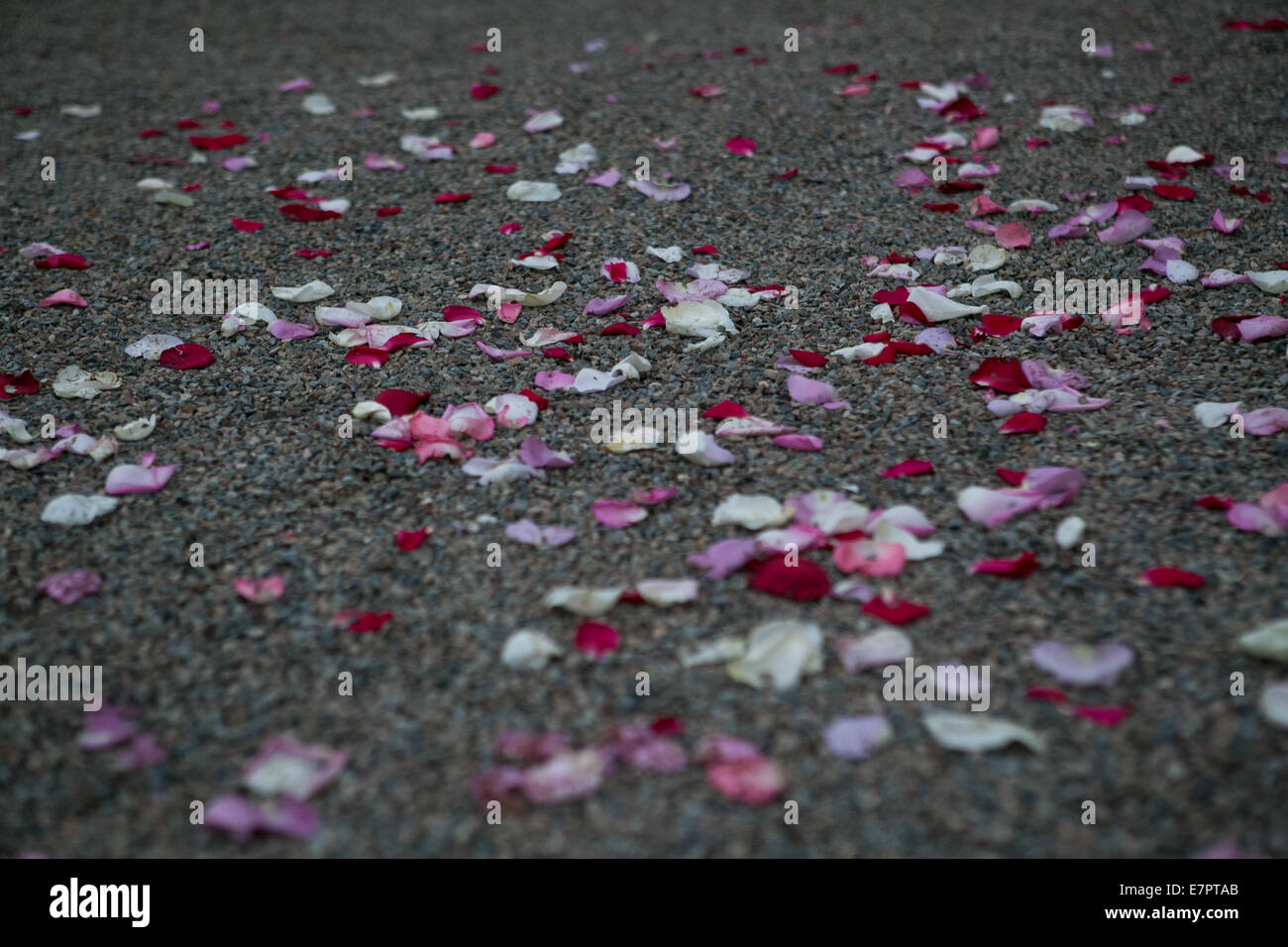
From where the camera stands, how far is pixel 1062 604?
76.9 inches

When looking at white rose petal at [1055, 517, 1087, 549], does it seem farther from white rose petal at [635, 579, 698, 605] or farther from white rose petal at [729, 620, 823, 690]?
white rose petal at [635, 579, 698, 605]

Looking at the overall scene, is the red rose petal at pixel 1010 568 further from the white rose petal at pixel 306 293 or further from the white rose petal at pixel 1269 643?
the white rose petal at pixel 306 293

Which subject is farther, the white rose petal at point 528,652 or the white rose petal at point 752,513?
the white rose petal at point 752,513

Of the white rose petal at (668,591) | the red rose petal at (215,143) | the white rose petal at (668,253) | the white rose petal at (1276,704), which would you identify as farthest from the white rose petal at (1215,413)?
the red rose petal at (215,143)

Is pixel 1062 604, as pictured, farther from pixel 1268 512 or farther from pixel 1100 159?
pixel 1100 159

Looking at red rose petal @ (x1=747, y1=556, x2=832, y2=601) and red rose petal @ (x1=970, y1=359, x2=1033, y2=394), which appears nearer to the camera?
red rose petal @ (x1=747, y1=556, x2=832, y2=601)

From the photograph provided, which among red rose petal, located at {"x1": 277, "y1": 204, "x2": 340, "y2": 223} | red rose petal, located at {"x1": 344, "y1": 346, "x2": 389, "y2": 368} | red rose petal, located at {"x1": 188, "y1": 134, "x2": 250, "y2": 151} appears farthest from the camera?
red rose petal, located at {"x1": 188, "y1": 134, "x2": 250, "y2": 151}

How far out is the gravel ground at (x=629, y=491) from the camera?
1.63m

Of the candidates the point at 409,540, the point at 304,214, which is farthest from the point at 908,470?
the point at 304,214

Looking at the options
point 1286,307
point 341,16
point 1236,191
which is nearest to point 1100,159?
point 1236,191

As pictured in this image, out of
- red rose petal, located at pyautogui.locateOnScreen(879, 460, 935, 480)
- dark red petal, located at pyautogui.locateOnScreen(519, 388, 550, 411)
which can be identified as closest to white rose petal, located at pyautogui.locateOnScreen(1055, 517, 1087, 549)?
red rose petal, located at pyautogui.locateOnScreen(879, 460, 935, 480)

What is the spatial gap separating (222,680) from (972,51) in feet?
15.2

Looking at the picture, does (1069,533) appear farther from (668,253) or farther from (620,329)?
(668,253)

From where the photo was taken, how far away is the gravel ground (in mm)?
1626
